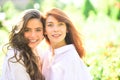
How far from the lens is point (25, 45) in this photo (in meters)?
5.56

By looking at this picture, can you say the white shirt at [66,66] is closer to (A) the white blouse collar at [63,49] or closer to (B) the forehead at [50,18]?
(A) the white blouse collar at [63,49]

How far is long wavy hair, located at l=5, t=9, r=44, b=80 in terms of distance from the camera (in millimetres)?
5449

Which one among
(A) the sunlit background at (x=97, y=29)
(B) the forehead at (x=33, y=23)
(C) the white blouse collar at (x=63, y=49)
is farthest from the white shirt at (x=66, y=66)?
(A) the sunlit background at (x=97, y=29)

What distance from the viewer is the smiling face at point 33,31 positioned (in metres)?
5.50

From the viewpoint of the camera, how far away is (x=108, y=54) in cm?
888

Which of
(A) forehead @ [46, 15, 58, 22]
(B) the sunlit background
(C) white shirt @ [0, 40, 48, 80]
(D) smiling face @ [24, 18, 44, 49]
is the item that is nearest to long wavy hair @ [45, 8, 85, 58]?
(A) forehead @ [46, 15, 58, 22]

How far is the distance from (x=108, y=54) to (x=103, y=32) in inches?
145

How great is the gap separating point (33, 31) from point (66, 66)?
565 mm

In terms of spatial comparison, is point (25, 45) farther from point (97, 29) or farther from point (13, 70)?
point (97, 29)

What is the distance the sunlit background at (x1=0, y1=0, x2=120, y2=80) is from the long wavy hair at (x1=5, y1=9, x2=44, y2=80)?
40.8 inches

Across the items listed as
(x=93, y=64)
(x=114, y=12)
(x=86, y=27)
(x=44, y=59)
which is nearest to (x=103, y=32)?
(x=86, y=27)

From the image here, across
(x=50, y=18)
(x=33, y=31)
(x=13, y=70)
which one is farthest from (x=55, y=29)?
(x=13, y=70)

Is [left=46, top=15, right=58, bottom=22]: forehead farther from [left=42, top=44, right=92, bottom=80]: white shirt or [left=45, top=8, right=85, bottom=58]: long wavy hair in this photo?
[left=42, top=44, right=92, bottom=80]: white shirt

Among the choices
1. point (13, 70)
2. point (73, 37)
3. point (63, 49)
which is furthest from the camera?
point (73, 37)
